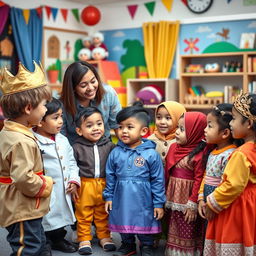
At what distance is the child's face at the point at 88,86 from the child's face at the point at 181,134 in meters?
0.66

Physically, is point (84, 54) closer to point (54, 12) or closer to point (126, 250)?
point (54, 12)

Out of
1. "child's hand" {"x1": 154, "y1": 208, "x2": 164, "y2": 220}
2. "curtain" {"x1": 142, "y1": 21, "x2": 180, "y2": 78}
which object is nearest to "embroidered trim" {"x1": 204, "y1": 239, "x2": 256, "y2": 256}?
"child's hand" {"x1": 154, "y1": 208, "x2": 164, "y2": 220}

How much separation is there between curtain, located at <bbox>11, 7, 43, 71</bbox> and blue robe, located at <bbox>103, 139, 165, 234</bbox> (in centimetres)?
366

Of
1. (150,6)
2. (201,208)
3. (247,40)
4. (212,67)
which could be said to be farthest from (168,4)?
(201,208)

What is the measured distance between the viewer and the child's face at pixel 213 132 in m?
2.22

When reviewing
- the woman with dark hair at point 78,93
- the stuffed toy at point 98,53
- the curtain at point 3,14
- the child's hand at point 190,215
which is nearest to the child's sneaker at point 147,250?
the child's hand at point 190,215

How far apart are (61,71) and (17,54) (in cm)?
80

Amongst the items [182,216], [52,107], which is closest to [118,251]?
[182,216]

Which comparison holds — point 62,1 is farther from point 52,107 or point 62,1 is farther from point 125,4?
point 52,107

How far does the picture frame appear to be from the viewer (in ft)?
17.5

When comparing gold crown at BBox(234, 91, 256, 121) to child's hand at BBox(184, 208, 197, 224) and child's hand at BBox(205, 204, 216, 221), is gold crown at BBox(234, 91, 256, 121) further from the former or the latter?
child's hand at BBox(184, 208, 197, 224)

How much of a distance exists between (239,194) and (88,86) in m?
1.23

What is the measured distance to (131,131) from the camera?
2.56 meters

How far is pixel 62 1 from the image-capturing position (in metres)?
6.39
